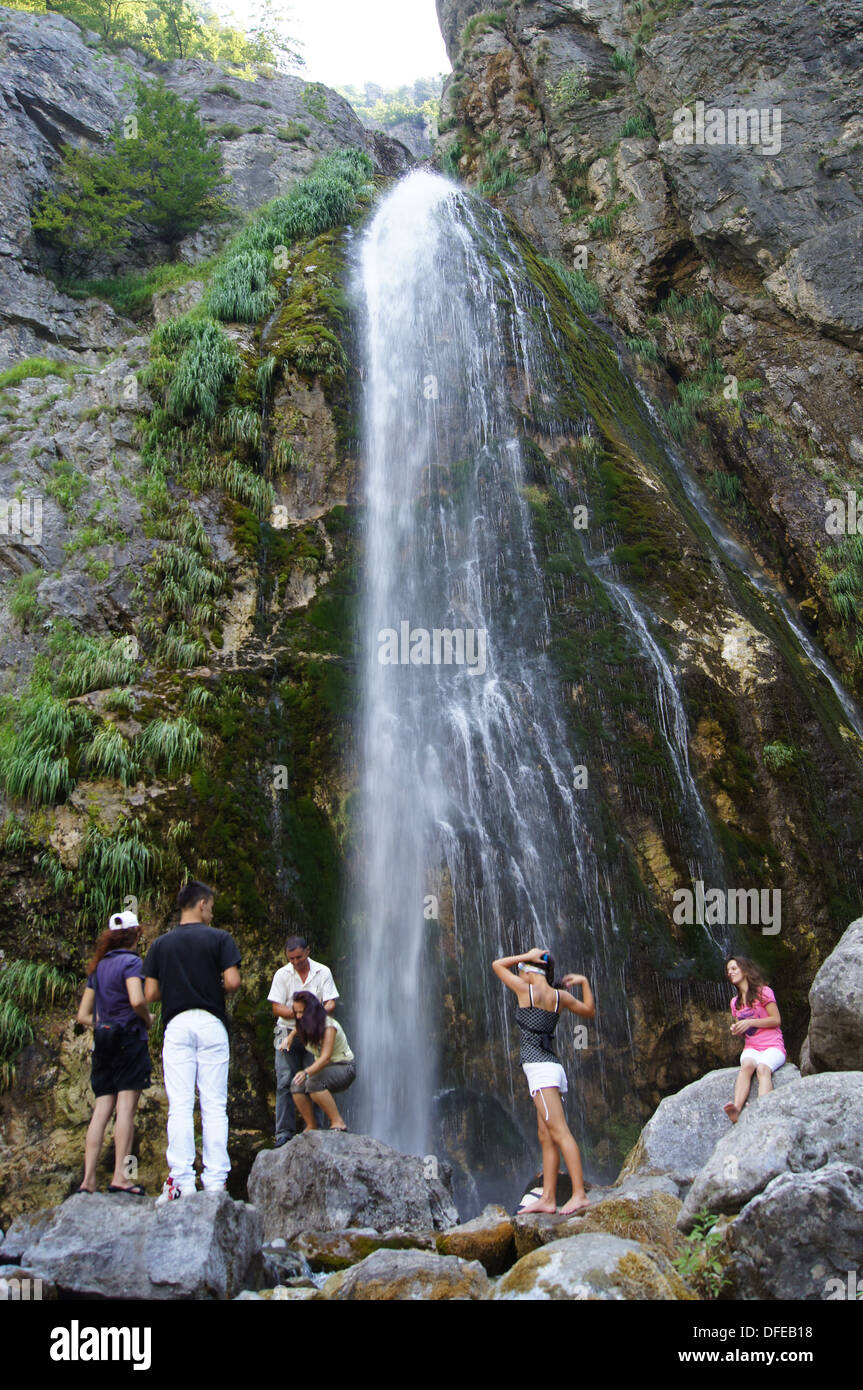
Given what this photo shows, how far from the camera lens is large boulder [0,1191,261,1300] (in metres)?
3.78

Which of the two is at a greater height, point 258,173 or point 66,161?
point 258,173

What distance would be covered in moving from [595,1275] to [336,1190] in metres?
2.74

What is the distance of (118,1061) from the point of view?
517 centimetres

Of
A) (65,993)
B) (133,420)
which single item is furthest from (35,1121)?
(133,420)

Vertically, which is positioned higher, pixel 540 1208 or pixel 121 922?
pixel 121 922

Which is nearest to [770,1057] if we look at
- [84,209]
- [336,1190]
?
[336,1190]

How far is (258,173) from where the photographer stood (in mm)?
23734

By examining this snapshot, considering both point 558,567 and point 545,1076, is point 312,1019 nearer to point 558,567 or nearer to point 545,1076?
point 545,1076

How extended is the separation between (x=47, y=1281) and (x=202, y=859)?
4.47m

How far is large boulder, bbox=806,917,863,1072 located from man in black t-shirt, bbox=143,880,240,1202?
4.02 meters

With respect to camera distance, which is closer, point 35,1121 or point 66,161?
point 35,1121

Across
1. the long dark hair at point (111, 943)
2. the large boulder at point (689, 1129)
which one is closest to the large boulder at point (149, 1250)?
the long dark hair at point (111, 943)

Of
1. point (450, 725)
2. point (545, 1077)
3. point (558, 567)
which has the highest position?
point (558, 567)
